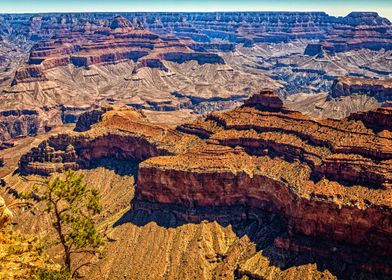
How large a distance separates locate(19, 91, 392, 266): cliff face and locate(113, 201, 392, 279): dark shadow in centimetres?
81

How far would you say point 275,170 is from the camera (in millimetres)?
91812

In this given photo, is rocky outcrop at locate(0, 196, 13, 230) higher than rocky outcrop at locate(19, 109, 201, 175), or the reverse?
rocky outcrop at locate(0, 196, 13, 230)

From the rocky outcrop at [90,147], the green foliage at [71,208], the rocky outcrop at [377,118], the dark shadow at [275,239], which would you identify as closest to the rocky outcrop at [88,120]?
the rocky outcrop at [90,147]

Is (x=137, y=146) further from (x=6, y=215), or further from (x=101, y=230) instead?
(x=6, y=215)

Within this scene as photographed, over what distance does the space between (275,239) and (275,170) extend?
15.4m

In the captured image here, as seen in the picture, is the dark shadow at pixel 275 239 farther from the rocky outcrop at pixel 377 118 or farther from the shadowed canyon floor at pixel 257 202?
the rocky outcrop at pixel 377 118

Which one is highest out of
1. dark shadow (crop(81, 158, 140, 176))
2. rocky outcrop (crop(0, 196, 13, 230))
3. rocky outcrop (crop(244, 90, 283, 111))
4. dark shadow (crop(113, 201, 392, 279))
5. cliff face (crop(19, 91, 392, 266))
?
rocky outcrop (crop(0, 196, 13, 230))

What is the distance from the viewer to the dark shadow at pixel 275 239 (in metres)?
75.4

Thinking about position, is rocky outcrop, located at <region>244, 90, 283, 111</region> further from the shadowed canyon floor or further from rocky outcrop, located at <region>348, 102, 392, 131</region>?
rocky outcrop, located at <region>348, 102, 392, 131</region>

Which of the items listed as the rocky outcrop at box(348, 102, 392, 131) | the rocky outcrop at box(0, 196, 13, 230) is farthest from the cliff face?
the rocky outcrop at box(0, 196, 13, 230)

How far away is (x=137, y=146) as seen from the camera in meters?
122

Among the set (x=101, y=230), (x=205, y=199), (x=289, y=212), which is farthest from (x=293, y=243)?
(x=101, y=230)

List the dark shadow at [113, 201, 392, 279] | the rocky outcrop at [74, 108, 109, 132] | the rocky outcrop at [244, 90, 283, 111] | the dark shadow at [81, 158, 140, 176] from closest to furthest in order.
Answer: the dark shadow at [113, 201, 392, 279] → the rocky outcrop at [244, 90, 283, 111] → the dark shadow at [81, 158, 140, 176] → the rocky outcrop at [74, 108, 109, 132]

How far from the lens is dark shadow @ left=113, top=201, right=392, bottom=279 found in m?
75.4
